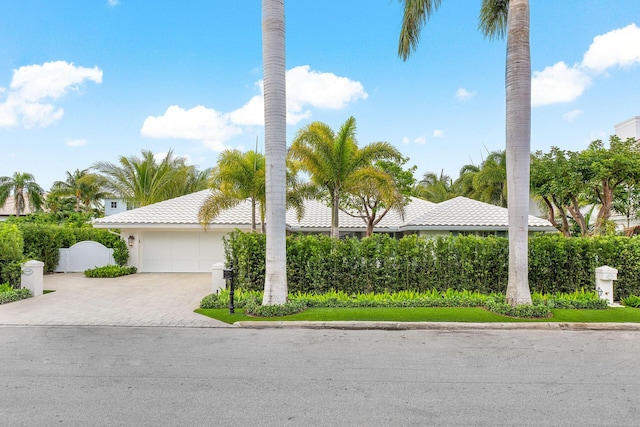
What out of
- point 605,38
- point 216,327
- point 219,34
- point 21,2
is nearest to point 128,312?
point 216,327

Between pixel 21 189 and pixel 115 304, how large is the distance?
3712cm

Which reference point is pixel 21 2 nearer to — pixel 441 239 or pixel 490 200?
pixel 441 239

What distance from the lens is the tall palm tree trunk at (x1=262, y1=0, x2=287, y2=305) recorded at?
9609mm

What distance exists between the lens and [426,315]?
30.8 feet

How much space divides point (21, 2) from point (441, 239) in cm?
1659

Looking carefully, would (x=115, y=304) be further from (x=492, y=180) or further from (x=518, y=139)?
(x=492, y=180)

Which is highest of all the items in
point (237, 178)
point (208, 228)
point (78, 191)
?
point (78, 191)

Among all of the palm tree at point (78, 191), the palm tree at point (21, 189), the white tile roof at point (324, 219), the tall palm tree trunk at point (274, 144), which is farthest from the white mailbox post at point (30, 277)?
the palm tree at point (21, 189)

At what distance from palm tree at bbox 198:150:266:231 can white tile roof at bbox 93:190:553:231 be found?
12.5 ft

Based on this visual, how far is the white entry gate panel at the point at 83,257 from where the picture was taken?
67.7 ft

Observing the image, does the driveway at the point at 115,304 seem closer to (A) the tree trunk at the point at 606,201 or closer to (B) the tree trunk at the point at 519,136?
(B) the tree trunk at the point at 519,136

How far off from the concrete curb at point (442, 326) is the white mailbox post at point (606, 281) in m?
2.74

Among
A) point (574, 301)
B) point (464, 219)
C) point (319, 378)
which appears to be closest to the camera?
point (319, 378)

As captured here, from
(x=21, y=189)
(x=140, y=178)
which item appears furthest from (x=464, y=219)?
(x=21, y=189)
